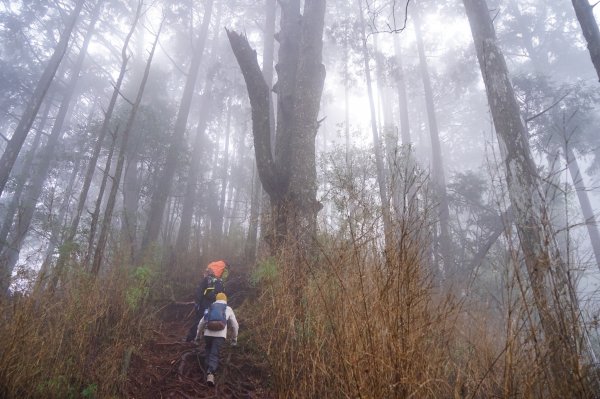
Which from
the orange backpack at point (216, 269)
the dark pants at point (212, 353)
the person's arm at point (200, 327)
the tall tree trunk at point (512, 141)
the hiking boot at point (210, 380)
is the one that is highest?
the tall tree trunk at point (512, 141)

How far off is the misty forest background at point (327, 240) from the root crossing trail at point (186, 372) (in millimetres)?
167

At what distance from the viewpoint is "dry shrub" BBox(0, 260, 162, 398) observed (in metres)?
2.77

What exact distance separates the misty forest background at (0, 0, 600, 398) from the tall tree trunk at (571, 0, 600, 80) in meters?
0.02

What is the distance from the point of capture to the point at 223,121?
2297 cm

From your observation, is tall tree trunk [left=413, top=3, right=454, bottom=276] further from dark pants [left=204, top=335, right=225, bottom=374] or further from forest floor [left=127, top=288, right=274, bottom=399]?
dark pants [left=204, top=335, right=225, bottom=374]

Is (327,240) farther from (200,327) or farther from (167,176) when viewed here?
(167,176)

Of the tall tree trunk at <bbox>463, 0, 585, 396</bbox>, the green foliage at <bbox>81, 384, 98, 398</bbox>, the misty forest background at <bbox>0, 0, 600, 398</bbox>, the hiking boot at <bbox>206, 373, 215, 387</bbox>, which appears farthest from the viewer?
the tall tree trunk at <bbox>463, 0, 585, 396</bbox>

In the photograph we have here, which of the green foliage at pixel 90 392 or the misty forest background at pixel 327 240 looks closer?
the misty forest background at pixel 327 240

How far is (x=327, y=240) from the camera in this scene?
3211mm

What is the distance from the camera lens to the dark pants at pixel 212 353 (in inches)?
147

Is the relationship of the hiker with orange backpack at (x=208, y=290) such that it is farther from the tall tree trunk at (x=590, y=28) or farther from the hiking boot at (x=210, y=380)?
the tall tree trunk at (x=590, y=28)

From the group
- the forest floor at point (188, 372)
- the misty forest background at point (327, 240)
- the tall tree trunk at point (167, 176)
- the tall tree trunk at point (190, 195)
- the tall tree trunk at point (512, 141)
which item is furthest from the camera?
the tall tree trunk at point (190, 195)

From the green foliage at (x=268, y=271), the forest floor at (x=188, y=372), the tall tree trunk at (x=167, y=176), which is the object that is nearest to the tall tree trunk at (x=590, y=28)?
the green foliage at (x=268, y=271)

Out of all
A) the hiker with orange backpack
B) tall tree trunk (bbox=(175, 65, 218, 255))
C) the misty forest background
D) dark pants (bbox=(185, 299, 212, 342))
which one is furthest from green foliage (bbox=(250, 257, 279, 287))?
tall tree trunk (bbox=(175, 65, 218, 255))
